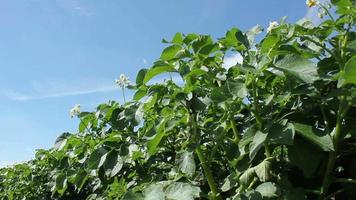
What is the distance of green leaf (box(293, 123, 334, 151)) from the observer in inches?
55.2

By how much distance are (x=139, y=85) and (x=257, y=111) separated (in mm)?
488

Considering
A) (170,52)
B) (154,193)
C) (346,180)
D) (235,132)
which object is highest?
(170,52)

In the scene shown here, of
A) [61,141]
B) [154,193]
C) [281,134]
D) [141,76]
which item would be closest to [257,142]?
[281,134]

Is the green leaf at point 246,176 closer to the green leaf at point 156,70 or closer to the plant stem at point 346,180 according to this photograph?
the plant stem at point 346,180

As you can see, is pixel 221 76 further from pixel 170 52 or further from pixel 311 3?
pixel 311 3

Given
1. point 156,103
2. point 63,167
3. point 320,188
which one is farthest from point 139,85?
point 63,167

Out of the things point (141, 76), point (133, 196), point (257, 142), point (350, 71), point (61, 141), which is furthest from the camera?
point (61, 141)

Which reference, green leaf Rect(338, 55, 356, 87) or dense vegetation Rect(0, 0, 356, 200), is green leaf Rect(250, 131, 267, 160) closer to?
dense vegetation Rect(0, 0, 356, 200)

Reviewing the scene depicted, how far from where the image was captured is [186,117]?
1.66 meters

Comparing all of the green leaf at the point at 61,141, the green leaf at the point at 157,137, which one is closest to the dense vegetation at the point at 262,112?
the green leaf at the point at 157,137

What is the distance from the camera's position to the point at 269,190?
4.83 feet

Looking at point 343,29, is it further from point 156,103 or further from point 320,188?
point 156,103

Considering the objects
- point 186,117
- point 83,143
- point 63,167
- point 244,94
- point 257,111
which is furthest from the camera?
point 63,167

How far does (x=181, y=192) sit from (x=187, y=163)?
0.41ft
